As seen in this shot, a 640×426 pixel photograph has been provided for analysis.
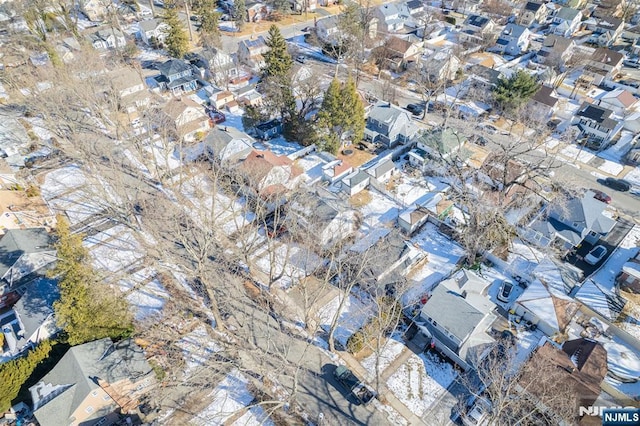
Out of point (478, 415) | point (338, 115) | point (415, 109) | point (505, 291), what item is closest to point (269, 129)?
point (338, 115)

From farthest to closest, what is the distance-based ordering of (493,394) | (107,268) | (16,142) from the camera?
1. (16,142)
2. (107,268)
3. (493,394)

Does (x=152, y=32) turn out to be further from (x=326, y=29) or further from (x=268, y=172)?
(x=268, y=172)

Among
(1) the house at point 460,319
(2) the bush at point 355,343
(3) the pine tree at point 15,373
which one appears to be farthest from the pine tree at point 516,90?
(3) the pine tree at point 15,373

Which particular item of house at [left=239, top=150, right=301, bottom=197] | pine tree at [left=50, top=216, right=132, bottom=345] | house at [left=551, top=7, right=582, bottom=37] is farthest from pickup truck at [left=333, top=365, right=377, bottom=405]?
house at [left=551, top=7, right=582, bottom=37]

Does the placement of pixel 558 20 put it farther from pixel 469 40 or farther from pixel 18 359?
pixel 18 359

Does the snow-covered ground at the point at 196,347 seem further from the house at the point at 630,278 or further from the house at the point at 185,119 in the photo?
the house at the point at 630,278

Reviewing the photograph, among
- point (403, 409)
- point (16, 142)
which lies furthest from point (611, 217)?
point (16, 142)
